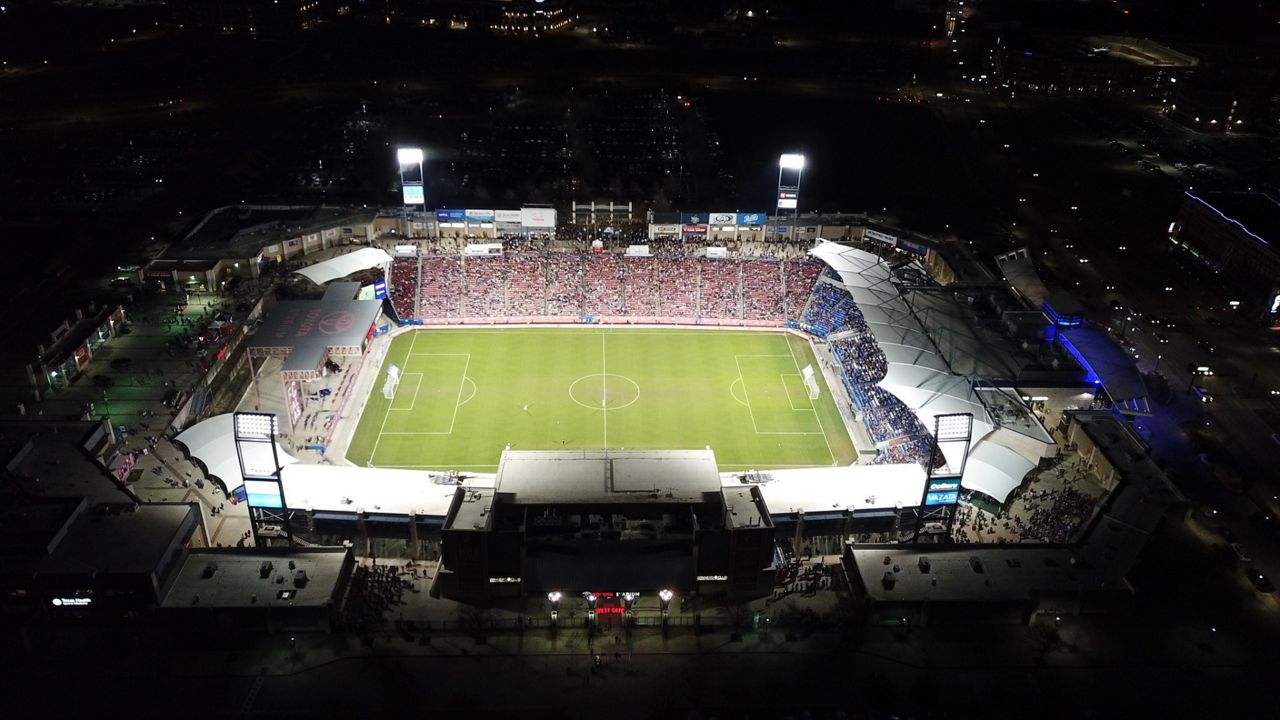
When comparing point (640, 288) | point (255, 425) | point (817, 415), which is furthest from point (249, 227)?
point (817, 415)

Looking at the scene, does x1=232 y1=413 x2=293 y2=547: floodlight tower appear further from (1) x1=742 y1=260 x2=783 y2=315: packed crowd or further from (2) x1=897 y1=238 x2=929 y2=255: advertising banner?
(2) x1=897 y1=238 x2=929 y2=255: advertising banner

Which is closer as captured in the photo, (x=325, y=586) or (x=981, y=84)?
(x=325, y=586)

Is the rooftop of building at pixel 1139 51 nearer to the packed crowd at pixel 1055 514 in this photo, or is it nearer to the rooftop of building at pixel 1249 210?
the rooftop of building at pixel 1249 210

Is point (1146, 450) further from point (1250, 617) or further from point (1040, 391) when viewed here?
point (1250, 617)

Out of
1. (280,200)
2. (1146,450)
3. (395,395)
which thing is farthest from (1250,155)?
(280,200)

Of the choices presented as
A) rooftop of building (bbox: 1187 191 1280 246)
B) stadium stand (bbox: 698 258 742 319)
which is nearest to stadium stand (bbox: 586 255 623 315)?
stadium stand (bbox: 698 258 742 319)

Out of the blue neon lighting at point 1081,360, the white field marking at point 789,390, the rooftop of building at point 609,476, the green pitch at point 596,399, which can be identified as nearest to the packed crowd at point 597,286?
the green pitch at point 596,399

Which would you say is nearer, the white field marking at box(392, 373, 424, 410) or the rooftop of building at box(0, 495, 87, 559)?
the rooftop of building at box(0, 495, 87, 559)
